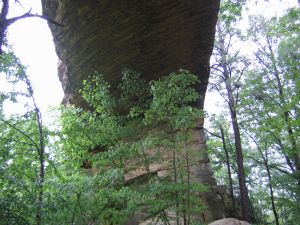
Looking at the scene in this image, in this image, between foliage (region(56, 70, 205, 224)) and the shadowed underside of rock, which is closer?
foliage (region(56, 70, 205, 224))

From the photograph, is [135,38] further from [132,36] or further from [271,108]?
[271,108]

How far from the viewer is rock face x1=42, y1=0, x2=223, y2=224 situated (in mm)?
8336

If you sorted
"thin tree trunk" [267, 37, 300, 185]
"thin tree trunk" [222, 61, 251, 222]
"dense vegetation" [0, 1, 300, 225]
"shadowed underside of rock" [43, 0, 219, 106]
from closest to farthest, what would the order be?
1. "dense vegetation" [0, 1, 300, 225]
2. "shadowed underside of rock" [43, 0, 219, 106]
3. "thin tree trunk" [222, 61, 251, 222]
4. "thin tree trunk" [267, 37, 300, 185]

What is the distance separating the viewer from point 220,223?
821cm

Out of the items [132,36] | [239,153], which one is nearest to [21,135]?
[132,36]

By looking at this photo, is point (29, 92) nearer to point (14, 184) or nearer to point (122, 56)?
point (14, 184)

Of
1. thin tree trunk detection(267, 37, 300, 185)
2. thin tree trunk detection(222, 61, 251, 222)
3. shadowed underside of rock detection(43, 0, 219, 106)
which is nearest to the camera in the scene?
shadowed underside of rock detection(43, 0, 219, 106)

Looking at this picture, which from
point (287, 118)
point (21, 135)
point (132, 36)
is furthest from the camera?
point (287, 118)

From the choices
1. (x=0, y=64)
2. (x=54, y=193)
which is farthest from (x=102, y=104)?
(x=54, y=193)

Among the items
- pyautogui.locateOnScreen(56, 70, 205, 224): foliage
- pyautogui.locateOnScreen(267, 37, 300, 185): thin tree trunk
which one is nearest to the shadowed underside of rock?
pyautogui.locateOnScreen(56, 70, 205, 224): foliage

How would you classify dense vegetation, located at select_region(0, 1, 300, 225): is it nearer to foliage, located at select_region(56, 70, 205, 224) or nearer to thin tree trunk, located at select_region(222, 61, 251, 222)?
foliage, located at select_region(56, 70, 205, 224)

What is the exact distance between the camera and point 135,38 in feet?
29.6

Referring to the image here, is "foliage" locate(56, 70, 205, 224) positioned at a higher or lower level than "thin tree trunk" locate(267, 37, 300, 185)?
lower

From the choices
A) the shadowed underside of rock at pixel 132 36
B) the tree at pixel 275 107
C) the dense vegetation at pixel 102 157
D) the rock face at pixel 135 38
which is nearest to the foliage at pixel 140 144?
the dense vegetation at pixel 102 157
